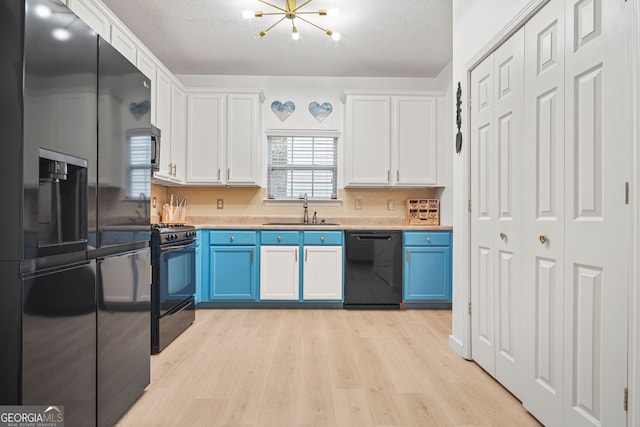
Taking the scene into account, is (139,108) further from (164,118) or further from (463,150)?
(463,150)

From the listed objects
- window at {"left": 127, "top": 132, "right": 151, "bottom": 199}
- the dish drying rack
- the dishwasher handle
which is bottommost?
the dishwasher handle

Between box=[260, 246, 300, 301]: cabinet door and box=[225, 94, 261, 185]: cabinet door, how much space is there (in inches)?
34.5

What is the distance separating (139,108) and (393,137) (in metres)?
2.95

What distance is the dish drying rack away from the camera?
13.8 ft

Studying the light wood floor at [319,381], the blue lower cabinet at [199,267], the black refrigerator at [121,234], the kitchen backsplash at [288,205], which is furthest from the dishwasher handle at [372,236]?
the black refrigerator at [121,234]

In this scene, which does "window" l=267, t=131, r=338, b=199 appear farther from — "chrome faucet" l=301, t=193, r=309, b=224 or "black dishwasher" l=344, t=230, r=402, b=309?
"black dishwasher" l=344, t=230, r=402, b=309

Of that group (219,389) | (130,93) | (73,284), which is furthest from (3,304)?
(219,389)

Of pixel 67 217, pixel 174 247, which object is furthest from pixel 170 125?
pixel 67 217

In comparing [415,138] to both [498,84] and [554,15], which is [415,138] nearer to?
[498,84]

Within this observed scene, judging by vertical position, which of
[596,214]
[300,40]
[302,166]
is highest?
[300,40]

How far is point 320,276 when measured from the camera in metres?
Result: 3.95

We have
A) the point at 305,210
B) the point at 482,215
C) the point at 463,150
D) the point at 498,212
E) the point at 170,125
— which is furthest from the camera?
the point at 305,210

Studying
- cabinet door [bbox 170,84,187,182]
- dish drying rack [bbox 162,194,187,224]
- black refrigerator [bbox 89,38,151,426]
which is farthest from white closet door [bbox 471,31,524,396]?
dish drying rack [bbox 162,194,187,224]

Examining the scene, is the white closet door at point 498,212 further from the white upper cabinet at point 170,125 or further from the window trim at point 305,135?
the white upper cabinet at point 170,125
